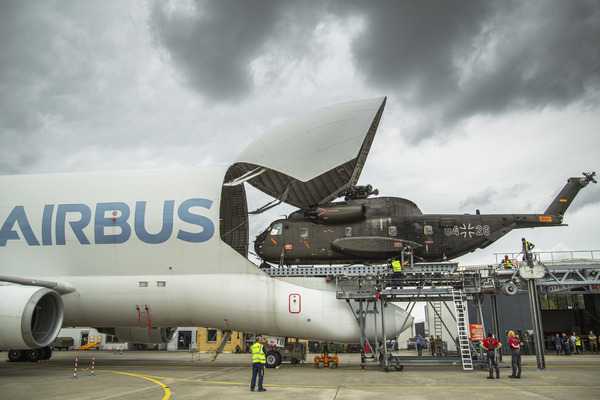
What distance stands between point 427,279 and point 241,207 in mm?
8599

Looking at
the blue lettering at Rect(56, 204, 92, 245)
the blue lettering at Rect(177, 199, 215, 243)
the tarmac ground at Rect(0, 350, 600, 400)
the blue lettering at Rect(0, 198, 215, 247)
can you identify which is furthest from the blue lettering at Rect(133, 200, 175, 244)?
the tarmac ground at Rect(0, 350, 600, 400)

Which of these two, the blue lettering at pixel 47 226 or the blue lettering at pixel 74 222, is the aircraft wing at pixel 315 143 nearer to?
the blue lettering at pixel 74 222

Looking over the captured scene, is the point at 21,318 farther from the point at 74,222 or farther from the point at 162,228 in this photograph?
the point at 162,228

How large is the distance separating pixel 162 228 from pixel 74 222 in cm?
Answer: 401

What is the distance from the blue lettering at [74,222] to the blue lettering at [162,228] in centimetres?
223

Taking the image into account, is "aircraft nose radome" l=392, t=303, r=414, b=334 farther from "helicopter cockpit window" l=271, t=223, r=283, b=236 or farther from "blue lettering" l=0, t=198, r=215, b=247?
"blue lettering" l=0, t=198, r=215, b=247

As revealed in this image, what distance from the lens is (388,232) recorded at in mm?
18016

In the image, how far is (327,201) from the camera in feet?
65.3

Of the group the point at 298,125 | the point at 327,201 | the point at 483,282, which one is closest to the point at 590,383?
the point at 483,282

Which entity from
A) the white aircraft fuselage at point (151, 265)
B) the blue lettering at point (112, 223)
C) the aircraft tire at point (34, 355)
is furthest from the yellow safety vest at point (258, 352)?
the aircraft tire at point (34, 355)

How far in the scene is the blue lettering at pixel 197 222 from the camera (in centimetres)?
1764

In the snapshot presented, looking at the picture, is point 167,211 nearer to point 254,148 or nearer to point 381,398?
point 254,148

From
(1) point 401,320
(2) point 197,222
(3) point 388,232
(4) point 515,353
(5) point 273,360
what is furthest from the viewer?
(5) point 273,360

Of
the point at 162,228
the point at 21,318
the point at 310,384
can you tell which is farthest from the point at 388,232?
the point at 21,318
